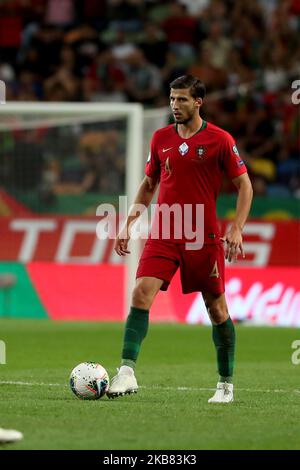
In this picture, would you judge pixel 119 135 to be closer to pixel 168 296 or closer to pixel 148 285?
pixel 168 296

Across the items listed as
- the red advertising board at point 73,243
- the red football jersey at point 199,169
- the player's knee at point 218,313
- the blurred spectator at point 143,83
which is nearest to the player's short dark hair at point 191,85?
the red football jersey at point 199,169

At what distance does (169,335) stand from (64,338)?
1.40 metres

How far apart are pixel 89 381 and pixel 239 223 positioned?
1.54 metres

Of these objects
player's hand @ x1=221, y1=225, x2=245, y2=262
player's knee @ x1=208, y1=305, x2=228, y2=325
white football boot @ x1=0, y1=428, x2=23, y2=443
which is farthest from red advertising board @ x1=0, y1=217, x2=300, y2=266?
white football boot @ x1=0, y1=428, x2=23, y2=443

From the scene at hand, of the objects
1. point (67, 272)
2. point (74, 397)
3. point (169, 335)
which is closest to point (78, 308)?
point (67, 272)

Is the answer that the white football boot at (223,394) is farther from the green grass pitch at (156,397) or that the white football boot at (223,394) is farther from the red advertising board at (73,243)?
the red advertising board at (73,243)

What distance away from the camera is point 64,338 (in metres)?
14.2

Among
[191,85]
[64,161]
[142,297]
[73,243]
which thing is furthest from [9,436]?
[64,161]

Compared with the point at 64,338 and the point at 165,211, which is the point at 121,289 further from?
the point at 165,211

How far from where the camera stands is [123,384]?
8.46 m

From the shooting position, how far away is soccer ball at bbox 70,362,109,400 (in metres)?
8.48

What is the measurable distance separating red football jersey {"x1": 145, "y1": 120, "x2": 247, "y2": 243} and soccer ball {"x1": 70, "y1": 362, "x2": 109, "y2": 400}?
1.10 metres

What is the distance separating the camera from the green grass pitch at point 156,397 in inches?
268
